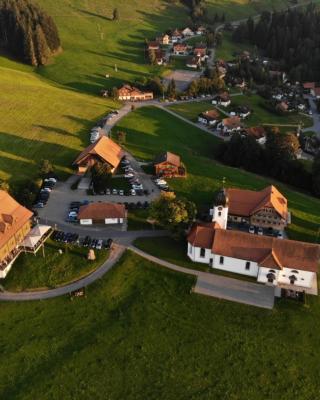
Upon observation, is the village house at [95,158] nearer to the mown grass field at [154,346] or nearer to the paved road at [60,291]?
the paved road at [60,291]

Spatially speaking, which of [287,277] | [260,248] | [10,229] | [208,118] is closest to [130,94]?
[208,118]

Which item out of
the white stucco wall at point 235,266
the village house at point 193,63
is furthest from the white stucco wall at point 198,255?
the village house at point 193,63

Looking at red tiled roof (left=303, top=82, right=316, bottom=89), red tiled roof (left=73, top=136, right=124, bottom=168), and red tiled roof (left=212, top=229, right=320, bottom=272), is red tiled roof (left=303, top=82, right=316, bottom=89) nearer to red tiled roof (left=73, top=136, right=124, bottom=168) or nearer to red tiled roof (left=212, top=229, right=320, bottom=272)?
red tiled roof (left=73, top=136, right=124, bottom=168)

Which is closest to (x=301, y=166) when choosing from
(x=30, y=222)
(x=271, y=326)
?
(x=271, y=326)

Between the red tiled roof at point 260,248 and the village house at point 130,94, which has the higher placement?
the red tiled roof at point 260,248

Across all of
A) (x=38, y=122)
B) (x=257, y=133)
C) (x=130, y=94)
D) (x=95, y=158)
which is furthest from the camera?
(x=130, y=94)

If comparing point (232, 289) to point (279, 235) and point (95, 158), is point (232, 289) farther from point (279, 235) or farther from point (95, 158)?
point (95, 158)

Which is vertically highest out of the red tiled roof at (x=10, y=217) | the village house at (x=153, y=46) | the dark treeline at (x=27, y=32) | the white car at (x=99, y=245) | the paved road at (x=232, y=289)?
the dark treeline at (x=27, y=32)
